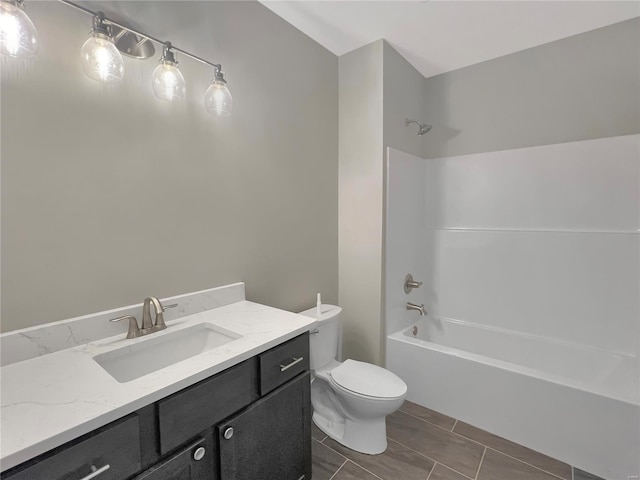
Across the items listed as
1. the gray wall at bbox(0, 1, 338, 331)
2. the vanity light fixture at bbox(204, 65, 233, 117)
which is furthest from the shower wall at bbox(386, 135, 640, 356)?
the vanity light fixture at bbox(204, 65, 233, 117)

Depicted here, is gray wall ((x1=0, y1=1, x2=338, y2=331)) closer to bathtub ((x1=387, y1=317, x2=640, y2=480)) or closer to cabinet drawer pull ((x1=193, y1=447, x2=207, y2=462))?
cabinet drawer pull ((x1=193, y1=447, x2=207, y2=462))

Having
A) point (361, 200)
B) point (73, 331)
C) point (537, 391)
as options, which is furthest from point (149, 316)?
point (537, 391)

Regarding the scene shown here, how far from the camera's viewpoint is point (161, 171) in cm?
136

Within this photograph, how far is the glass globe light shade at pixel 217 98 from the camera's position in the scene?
1.42m

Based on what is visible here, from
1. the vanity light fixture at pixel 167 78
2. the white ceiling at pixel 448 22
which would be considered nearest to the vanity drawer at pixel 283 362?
the vanity light fixture at pixel 167 78

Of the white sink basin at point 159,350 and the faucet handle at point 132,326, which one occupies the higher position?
the faucet handle at point 132,326

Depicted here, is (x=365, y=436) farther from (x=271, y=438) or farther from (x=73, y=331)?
(x=73, y=331)

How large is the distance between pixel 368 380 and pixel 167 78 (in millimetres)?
1841

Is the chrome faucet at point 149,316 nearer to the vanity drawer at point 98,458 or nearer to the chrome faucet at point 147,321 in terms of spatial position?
the chrome faucet at point 147,321

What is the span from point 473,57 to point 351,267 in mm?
1925

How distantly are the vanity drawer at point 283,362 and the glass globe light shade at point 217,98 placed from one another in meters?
1.13

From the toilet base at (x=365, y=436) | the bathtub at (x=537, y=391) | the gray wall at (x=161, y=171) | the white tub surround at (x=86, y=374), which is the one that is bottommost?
the toilet base at (x=365, y=436)

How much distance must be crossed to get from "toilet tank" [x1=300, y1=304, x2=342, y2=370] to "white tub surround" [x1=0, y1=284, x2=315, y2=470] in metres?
0.52

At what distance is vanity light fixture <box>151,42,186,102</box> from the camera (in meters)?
1.22
